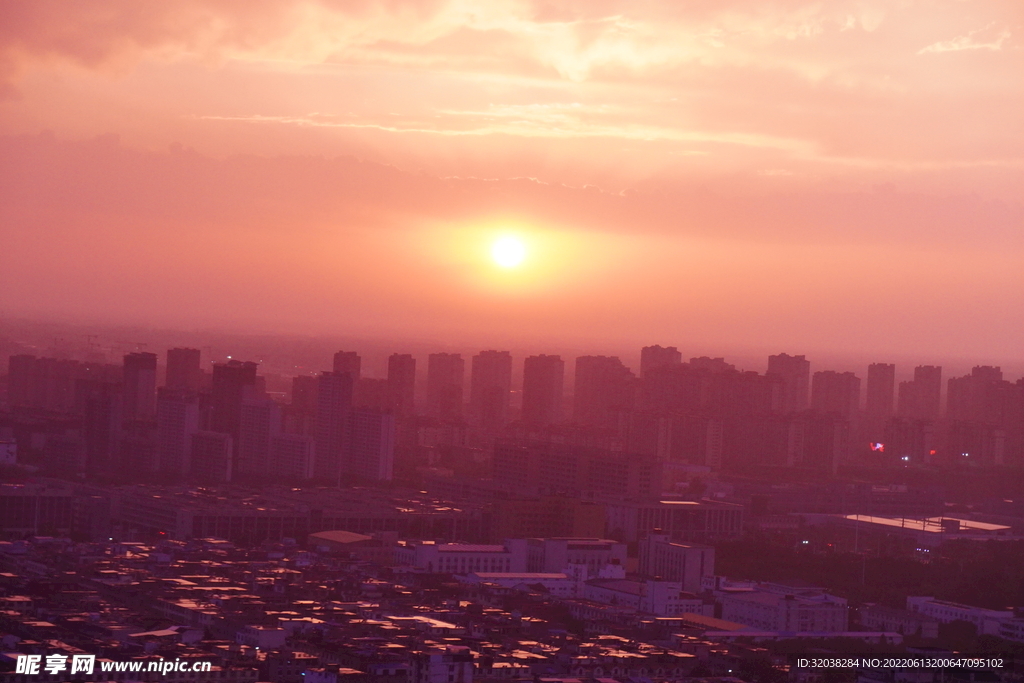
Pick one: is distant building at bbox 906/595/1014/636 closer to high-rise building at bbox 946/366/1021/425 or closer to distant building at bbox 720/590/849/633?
distant building at bbox 720/590/849/633

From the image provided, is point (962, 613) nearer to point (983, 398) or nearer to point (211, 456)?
point (211, 456)

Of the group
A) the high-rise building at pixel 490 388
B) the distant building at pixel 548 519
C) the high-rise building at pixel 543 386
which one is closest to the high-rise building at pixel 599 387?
the high-rise building at pixel 543 386

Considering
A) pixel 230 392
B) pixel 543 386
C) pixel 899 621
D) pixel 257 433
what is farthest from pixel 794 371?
pixel 899 621

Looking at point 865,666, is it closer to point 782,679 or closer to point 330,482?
point 782,679

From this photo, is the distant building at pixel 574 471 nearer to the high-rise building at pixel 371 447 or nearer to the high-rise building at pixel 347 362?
the high-rise building at pixel 371 447

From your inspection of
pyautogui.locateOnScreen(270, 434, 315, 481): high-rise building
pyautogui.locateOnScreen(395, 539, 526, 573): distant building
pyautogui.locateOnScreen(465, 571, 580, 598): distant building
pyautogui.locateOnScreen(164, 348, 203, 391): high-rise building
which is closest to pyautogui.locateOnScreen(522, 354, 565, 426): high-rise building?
pyautogui.locateOnScreen(164, 348, 203, 391): high-rise building

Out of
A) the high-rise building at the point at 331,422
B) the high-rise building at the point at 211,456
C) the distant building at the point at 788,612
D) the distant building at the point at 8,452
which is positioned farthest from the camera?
the high-rise building at the point at 331,422

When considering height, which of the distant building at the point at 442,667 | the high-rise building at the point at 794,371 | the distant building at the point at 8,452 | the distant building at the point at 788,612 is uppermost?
the high-rise building at the point at 794,371
